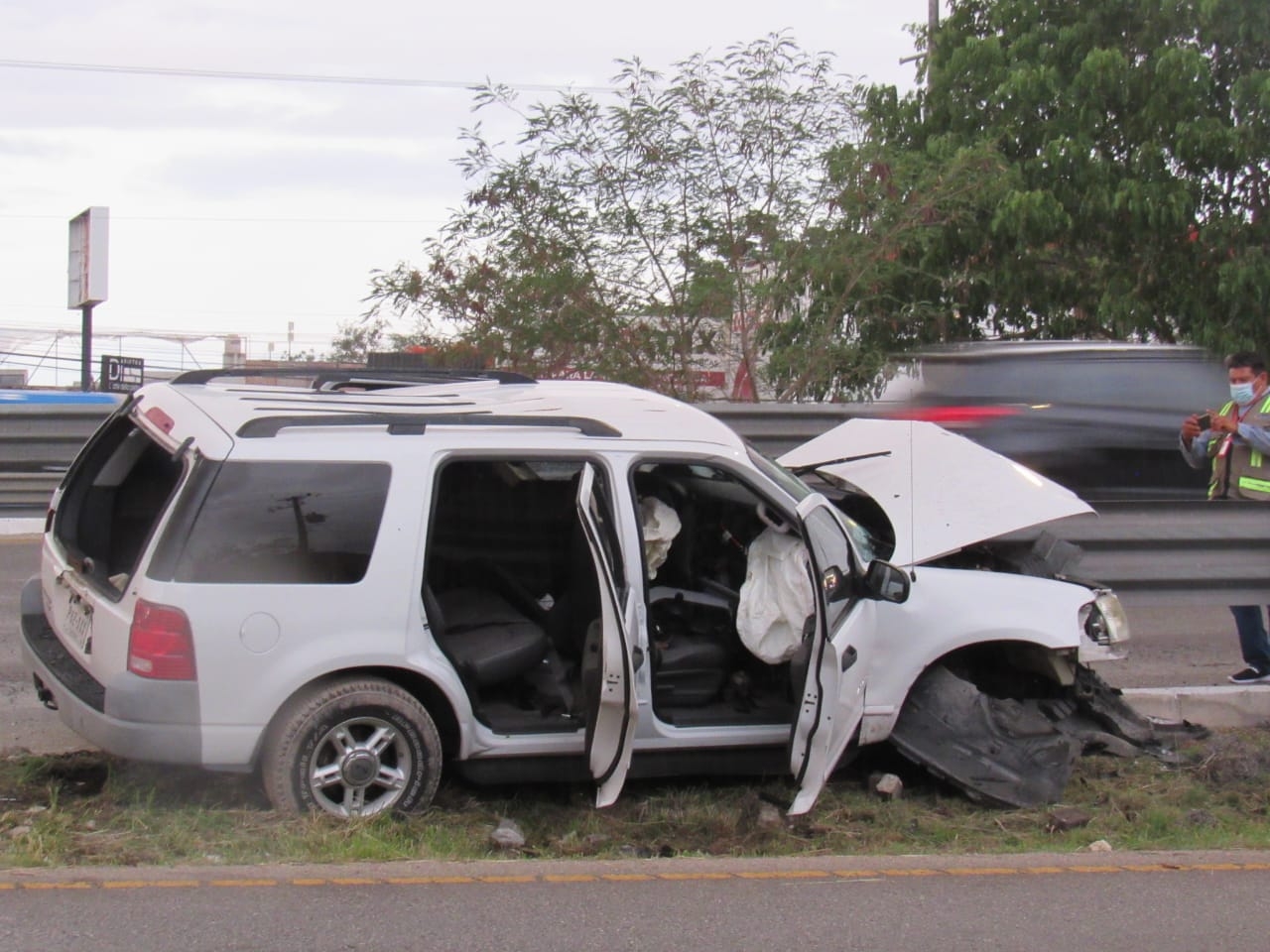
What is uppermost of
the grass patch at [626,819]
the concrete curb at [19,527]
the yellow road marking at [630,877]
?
the concrete curb at [19,527]

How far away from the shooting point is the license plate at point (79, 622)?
535 cm

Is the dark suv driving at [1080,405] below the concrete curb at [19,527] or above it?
above

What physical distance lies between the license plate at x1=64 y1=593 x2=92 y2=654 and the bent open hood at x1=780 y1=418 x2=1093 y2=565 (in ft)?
10.6

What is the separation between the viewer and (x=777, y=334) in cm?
1429

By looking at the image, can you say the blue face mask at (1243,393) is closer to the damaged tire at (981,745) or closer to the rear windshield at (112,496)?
the damaged tire at (981,745)

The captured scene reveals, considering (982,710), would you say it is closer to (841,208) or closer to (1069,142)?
(841,208)

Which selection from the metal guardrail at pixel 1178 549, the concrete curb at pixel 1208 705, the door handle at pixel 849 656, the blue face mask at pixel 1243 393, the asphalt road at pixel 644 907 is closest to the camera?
the asphalt road at pixel 644 907

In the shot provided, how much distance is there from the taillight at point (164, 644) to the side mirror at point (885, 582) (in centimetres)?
255

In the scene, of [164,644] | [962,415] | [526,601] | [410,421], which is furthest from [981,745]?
[962,415]

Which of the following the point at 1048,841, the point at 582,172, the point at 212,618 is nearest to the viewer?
the point at 212,618

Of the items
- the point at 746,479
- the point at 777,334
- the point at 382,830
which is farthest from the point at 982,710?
the point at 777,334

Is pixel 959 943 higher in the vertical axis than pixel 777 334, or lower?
lower

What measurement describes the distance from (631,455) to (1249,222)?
14638mm

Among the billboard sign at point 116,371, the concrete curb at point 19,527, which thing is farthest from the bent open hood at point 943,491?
the billboard sign at point 116,371
